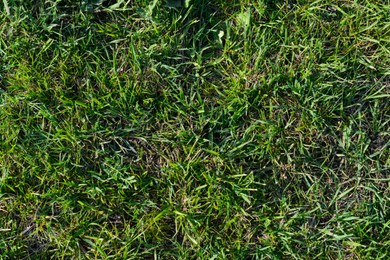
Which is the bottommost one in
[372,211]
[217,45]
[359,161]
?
[372,211]

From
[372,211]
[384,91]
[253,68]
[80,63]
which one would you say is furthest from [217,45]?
[372,211]

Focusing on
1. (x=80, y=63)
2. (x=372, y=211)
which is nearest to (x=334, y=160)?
(x=372, y=211)

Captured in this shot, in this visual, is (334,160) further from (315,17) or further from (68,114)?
(68,114)

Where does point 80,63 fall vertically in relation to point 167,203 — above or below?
above

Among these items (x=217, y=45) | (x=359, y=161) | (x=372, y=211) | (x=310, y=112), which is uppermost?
(x=217, y=45)

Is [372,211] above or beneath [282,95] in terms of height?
beneath

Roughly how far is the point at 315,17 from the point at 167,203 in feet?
3.70

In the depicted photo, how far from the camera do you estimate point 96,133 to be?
8.51 ft

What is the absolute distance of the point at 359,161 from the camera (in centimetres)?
259

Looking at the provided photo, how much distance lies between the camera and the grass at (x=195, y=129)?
2.55 metres

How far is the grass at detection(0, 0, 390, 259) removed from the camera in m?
2.55

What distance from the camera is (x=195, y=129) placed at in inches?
102

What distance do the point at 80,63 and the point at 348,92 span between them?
4.20 ft

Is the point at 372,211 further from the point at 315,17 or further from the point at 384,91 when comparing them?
the point at 315,17
